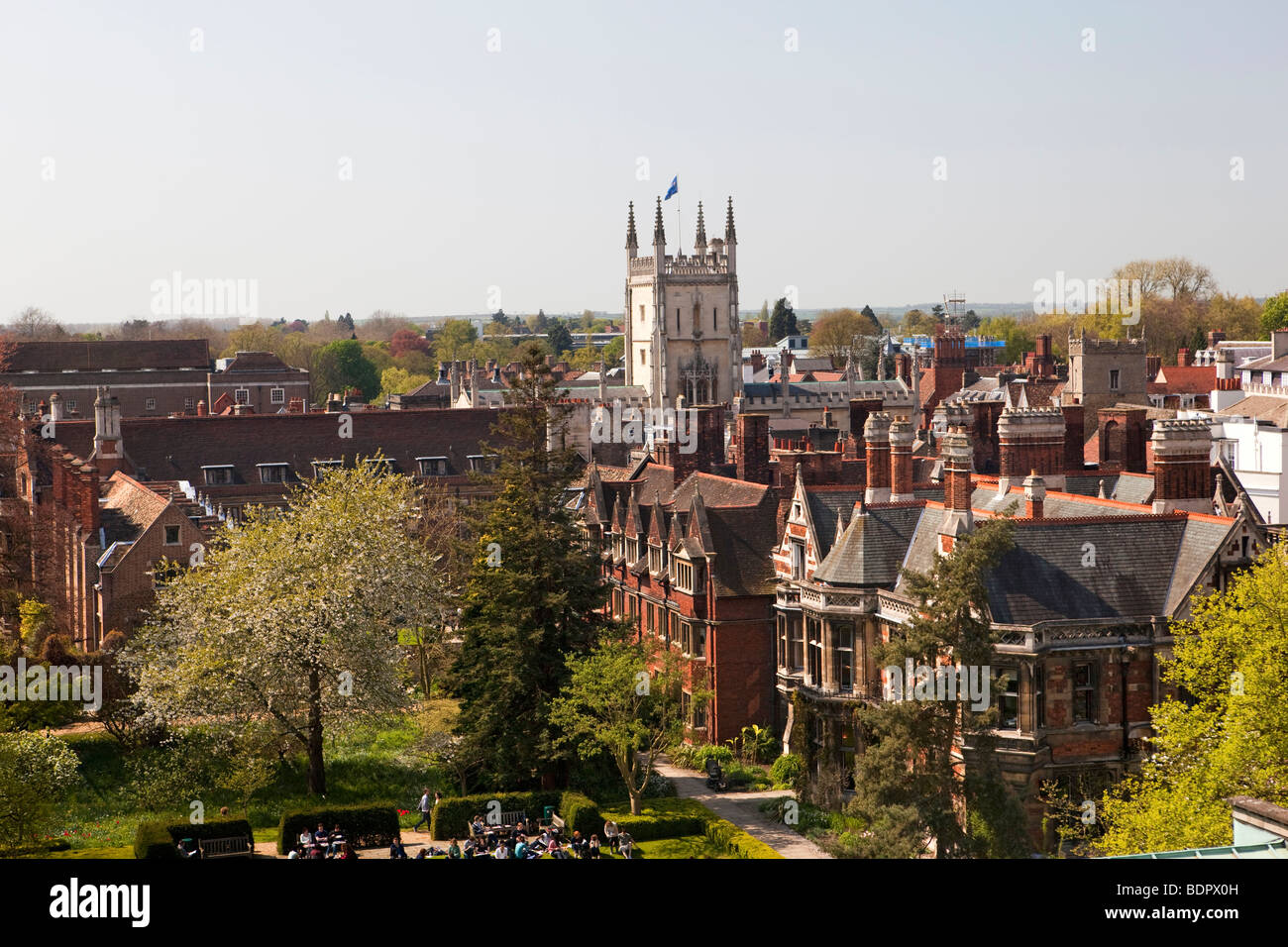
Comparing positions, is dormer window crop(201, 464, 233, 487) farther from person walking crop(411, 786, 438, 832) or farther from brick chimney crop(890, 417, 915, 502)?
brick chimney crop(890, 417, 915, 502)

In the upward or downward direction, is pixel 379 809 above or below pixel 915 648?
below

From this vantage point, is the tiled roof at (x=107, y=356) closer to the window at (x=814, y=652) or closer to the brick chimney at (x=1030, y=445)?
the window at (x=814, y=652)

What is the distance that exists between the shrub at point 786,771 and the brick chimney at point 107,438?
144 feet

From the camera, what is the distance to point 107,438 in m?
74.0

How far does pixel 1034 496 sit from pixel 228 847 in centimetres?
2151

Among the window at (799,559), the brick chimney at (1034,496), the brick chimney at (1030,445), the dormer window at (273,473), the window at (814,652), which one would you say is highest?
the brick chimney at (1030,445)

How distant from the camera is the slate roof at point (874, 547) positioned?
36.4m

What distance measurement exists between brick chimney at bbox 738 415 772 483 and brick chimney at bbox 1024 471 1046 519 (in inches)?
603

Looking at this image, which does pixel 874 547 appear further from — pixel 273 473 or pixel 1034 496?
pixel 273 473

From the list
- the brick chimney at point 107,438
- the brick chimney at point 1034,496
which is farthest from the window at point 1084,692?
the brick chimney at point 107,438

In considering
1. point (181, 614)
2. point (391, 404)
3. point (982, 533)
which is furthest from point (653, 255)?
point (982, 533)
